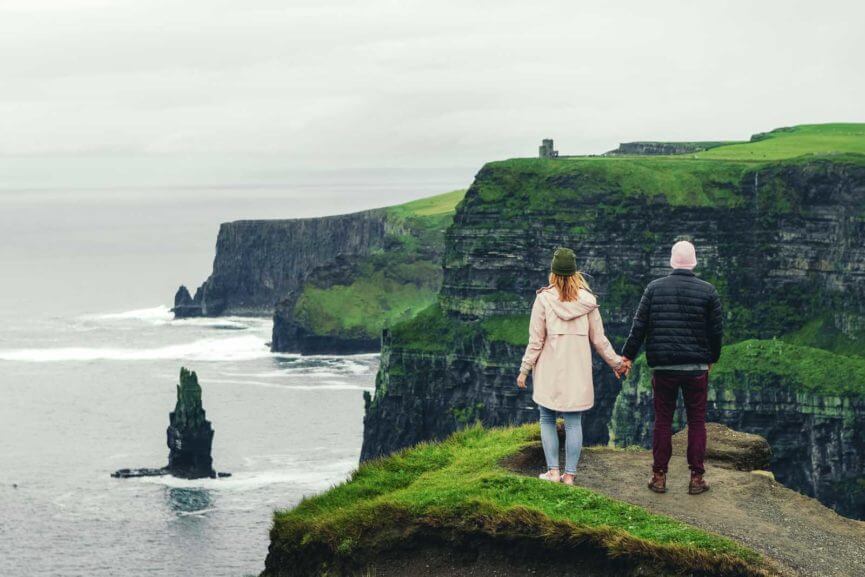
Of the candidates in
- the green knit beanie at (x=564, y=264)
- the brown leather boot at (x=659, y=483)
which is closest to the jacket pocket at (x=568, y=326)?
the green knit beanie at (x=564, y=264)

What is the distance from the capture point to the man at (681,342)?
3025cm

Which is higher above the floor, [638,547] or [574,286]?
[574,286]

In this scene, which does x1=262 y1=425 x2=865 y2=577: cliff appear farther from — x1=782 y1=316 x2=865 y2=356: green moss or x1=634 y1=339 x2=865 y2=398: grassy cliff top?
x1=782 y1=316 x2=865 y2=356: green moss

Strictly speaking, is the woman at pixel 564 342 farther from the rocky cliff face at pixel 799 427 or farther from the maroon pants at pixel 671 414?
the rocky cliff face at pixel 799 427

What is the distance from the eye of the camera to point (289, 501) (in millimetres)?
168250

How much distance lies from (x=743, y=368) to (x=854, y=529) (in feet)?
462

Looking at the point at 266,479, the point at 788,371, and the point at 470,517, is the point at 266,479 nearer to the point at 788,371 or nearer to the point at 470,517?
the point at 788,371

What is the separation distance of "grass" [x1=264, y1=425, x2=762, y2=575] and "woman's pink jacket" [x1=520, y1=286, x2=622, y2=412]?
1875 mm

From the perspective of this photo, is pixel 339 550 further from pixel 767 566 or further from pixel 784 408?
pixel 784 408

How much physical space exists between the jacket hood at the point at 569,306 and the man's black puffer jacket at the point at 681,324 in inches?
43.2

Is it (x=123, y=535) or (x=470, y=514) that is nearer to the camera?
(x=470, y=514)

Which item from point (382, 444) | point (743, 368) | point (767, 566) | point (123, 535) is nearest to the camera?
point (767, 566)

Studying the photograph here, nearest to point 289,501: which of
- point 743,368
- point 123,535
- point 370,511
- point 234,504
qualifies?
point 234,504

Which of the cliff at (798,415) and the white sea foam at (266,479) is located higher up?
the cliff at (798,415)
